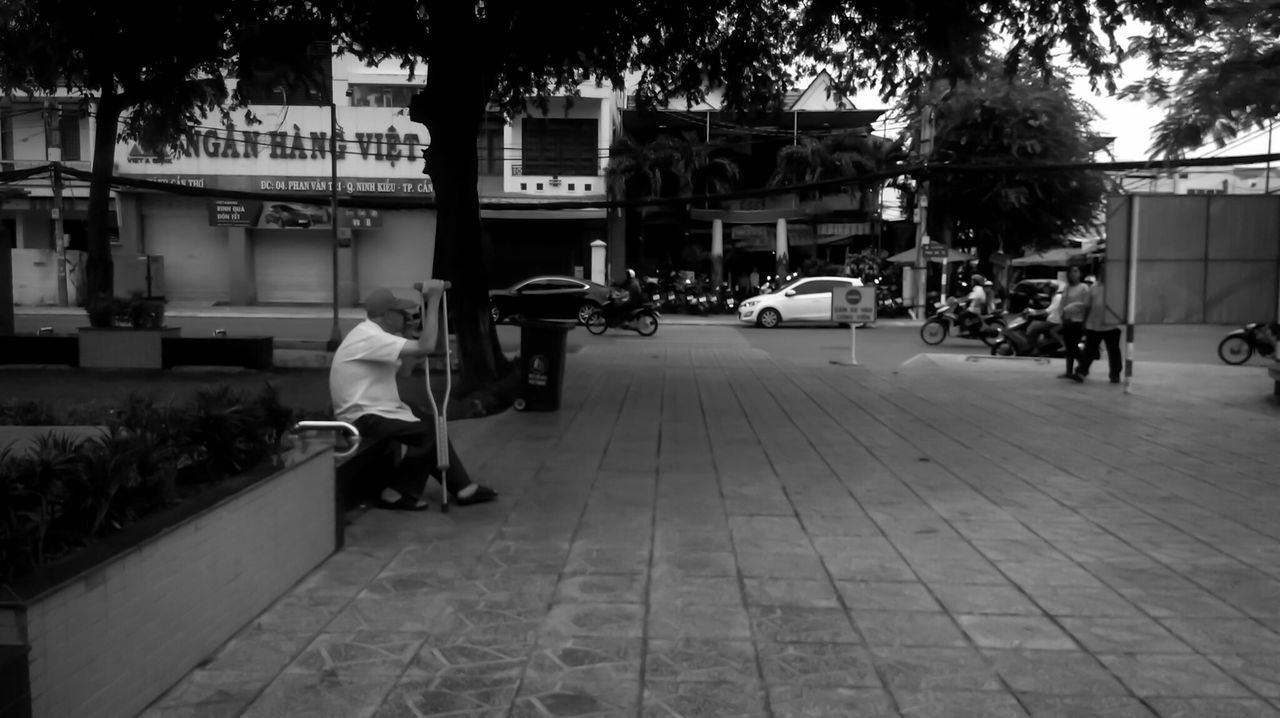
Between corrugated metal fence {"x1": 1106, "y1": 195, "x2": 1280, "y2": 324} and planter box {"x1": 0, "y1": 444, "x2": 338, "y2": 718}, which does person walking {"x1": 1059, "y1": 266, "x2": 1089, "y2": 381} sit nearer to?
corrugated metal fence {"x1": 1106, "y1": 195, "x2": 1280, "y2": 324}

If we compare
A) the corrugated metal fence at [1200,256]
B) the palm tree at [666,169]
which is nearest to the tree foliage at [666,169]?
the palm tree at [666,169]

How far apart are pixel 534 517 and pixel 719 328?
941 inches

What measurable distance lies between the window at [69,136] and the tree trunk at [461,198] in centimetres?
2776

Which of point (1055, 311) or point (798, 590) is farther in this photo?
point (1055, 311)

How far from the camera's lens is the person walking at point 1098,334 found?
15195 mm

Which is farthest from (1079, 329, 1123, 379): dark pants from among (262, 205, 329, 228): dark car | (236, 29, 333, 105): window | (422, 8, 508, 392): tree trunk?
(262, 205, 329, 228): dark car

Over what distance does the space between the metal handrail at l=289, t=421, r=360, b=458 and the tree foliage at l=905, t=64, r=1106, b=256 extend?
30207 mm

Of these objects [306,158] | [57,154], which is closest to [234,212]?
[306,158]

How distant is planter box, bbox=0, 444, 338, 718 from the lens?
10.6 feet

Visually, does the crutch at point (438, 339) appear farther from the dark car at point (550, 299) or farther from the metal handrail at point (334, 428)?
the dark car at point (550, 299)

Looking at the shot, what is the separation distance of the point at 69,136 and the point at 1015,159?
31.2 metres

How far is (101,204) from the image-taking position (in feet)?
60.0

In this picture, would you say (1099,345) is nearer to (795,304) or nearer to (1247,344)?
(1247,344)

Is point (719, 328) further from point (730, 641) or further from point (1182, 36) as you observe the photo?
point (730, 641)
